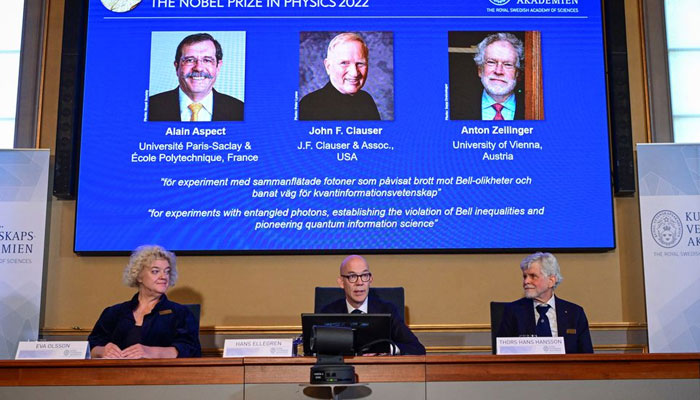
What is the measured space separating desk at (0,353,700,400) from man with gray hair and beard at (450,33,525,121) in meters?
2.32

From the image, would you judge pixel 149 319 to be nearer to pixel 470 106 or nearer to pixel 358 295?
pixel 358 295

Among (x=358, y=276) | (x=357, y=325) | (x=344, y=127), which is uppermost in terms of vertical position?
(x=344, y=127)

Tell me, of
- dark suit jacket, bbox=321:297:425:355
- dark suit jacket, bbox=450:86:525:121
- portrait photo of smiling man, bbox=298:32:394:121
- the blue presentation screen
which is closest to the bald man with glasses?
dark suit jacket, bbox=321:297:425:355

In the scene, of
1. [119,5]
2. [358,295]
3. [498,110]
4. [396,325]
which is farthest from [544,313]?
[119,5]

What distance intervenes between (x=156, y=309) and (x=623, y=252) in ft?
10.0

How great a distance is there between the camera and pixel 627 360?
330 centimetres

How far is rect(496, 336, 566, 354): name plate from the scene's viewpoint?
11.3ft

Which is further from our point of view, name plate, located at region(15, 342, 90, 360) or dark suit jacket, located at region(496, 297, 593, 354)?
dark suit jacket, located at region(496, 297, 593, 354)

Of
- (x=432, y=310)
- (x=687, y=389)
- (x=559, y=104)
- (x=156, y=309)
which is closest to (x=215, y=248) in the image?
(x=156, y=309)

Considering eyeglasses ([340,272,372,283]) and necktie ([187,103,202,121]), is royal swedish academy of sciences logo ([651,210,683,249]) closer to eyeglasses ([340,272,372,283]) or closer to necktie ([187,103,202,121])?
eyeglasses ([340,272,372,283])

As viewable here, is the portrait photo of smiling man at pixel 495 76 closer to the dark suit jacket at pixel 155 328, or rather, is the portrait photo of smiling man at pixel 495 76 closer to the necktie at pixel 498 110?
the necktie at pixel 498 110

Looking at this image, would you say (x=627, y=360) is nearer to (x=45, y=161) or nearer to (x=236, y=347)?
(x=236, y=347)

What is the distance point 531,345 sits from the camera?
345 centimetres

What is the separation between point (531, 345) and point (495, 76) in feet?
7.85
